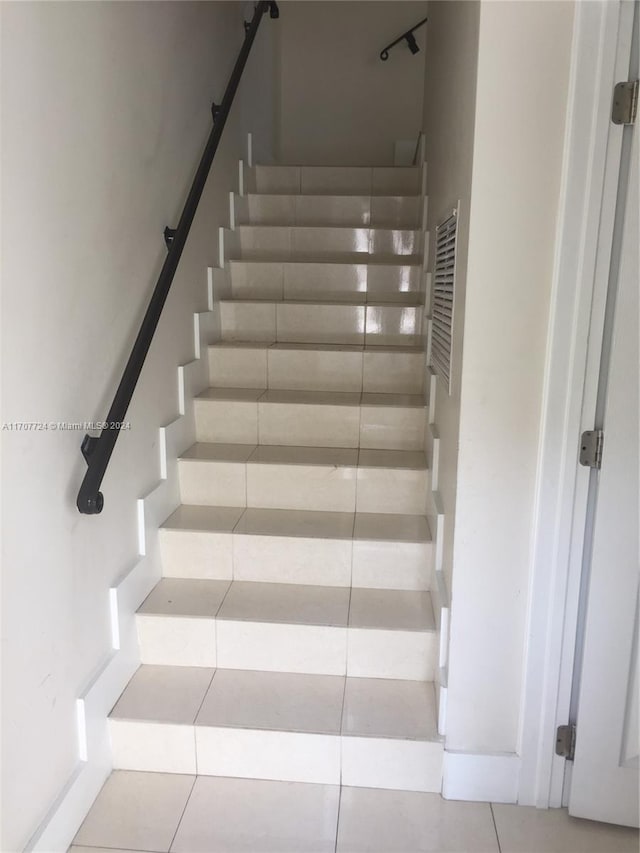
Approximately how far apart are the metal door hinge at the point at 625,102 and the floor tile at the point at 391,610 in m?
1.36

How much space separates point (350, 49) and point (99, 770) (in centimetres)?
467

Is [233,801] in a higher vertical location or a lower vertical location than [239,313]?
lower

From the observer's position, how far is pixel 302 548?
2.08m

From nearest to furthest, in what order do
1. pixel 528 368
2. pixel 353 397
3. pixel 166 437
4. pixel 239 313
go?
pixel 528 368
pixel 166 437
pixel 353 397
pixel 239 313

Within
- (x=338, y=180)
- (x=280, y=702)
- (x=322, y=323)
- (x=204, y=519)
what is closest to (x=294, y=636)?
(x=280, y=702)

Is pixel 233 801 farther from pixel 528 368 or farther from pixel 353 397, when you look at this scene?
pixel 353 397

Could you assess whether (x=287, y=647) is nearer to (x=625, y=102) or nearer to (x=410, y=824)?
(x=410, y=824)

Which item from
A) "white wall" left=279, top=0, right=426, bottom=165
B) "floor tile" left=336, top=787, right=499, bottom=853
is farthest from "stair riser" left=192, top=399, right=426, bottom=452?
"white wall" left=279, top=0, right=426, bottom=165

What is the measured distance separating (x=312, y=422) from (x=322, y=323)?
0.60 metres

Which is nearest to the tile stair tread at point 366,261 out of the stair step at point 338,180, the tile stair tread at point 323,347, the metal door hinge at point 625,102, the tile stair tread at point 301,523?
the tile stair tread at point 323,347

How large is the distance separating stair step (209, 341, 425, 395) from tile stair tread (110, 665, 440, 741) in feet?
4.13

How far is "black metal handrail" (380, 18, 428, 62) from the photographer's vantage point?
4.38 m

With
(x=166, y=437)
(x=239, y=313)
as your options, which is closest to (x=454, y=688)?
(x=166, y=437)

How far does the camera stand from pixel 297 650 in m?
1.89
